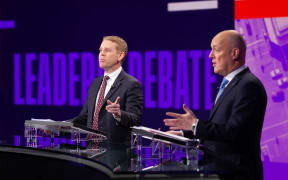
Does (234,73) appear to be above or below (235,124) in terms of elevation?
above

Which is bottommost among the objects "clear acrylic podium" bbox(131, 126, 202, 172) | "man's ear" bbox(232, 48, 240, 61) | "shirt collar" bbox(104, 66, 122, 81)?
"clear acrylic podium" bbox(131, 126, 202, 172)

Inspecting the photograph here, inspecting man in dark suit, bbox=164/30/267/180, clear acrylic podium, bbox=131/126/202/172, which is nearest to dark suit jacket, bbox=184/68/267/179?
man in dark suit, bbox=164/30/267/180

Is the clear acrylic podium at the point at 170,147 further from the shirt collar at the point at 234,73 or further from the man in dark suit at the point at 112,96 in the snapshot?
the man in dark suit at the point at 112,96

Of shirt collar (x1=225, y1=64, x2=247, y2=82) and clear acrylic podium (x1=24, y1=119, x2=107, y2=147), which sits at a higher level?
shirt collar (x1=225, y1=64, x2=247, y2=82)

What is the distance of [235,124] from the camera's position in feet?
7.34

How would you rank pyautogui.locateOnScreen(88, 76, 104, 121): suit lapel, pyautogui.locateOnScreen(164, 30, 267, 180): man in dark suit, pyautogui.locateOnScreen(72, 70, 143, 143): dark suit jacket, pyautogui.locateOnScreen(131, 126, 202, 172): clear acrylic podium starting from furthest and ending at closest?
pyautogui.locateOnScreen(88, 76, 104, 121): suit lapel
pyautogui.locateOnScreen(72, 70, 143, 143): dark suit jacket
pyautogui.locateOnScreen(164, 30, 267, 180): man in dark suit
pyautogui.locateOnScreen(131, 126, 202, 172): clear acrylic podium

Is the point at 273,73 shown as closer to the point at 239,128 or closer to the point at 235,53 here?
the point at 235,53

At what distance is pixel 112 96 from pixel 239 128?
1.46 metres

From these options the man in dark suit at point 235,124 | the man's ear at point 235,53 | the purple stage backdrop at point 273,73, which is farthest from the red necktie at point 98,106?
the purple stage backdrop at point 273,73

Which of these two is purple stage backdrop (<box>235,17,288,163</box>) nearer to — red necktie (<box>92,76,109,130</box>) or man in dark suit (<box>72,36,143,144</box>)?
man in dark suit (<box>72,36,143,144</box>)

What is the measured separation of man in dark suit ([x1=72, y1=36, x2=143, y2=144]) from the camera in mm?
3404

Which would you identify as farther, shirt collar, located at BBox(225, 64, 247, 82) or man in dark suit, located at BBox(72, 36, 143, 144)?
man in dark suit, located at BBox(72, 36, 143, 144)

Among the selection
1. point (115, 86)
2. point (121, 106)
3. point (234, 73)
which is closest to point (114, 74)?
point (115, 86)

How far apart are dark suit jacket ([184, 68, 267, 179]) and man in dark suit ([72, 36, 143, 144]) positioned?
1.04 m
